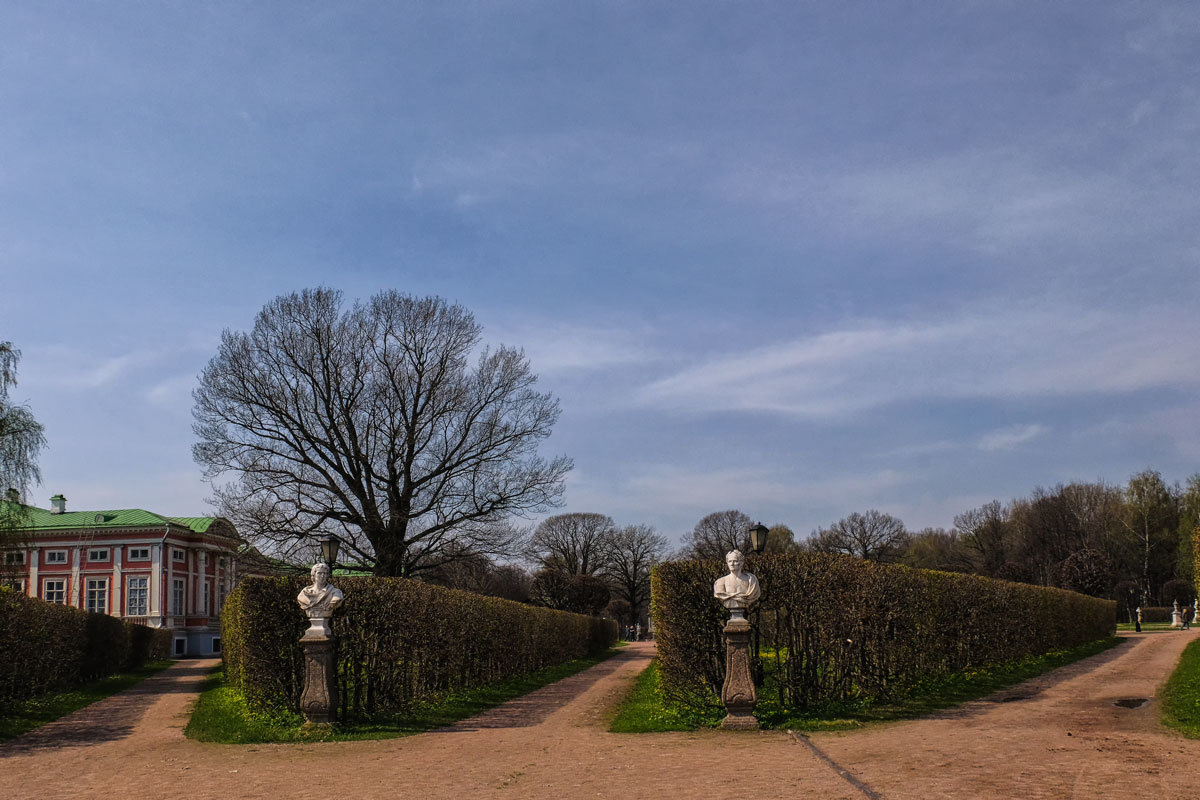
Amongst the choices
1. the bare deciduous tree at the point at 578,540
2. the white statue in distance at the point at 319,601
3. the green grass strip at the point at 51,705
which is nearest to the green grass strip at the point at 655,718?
the white statue in distance at the point at 319,601

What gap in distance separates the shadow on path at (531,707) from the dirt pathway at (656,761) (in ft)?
0.43

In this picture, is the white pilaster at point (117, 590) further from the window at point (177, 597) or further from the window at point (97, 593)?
the window at point (177, 597)

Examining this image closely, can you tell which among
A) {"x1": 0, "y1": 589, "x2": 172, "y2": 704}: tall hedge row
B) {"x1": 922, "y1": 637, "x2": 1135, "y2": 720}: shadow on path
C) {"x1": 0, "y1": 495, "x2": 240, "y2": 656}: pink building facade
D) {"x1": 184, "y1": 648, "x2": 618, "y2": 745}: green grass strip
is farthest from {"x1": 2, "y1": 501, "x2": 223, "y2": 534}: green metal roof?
{"x1": 922, "y1": 637, "x2": 1135, "y2": 720}: shadow on path

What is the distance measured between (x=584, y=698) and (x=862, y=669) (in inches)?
255

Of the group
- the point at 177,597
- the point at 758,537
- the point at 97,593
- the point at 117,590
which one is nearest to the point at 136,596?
the point at 117,590

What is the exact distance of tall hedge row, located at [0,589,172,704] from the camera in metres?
18.1

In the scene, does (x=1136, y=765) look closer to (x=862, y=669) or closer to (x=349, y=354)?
(x=862, y=669)

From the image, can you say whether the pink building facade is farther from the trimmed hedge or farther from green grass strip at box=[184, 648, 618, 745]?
the trimmed hedge

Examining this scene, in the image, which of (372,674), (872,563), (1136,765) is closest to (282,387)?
(372,674)

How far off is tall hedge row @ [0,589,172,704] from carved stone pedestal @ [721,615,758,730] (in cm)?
1278

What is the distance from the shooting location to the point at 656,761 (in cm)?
1054

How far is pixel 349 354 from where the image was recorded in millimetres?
31969

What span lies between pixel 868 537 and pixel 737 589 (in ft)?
231

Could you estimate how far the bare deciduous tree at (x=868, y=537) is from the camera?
261 feet
